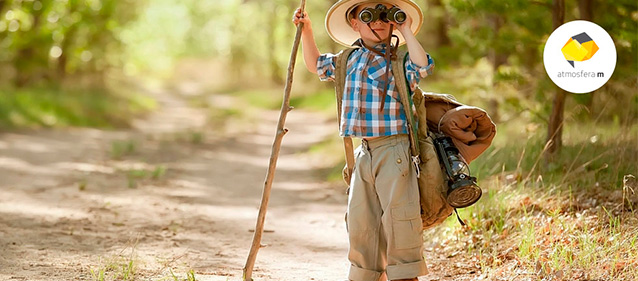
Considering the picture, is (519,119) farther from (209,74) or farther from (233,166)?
(209,74)

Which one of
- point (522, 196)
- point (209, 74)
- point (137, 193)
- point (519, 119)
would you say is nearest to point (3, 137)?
point (137, 193)

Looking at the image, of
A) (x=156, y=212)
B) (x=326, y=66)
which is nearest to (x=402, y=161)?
(x=326, y=66)

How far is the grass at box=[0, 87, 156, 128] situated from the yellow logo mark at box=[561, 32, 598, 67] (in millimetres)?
10344

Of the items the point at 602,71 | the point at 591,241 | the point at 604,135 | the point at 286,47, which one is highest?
the point at 286,47

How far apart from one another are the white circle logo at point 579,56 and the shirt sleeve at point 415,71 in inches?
121

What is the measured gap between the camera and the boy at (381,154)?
3.79 metres

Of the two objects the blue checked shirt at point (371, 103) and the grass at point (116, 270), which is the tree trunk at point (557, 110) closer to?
the blue checked shirt at point (371, 103)

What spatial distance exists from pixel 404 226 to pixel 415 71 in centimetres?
84

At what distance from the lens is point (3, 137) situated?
11656mm

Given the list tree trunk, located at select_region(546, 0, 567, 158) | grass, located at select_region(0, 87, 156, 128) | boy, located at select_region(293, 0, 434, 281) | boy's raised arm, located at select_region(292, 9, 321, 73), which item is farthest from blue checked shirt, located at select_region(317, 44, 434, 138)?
grass, located at select_region(0, 87, 156, 128)

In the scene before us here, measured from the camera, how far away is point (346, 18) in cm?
420

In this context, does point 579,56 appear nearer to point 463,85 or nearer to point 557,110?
point 557,110

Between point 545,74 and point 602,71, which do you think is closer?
point 602,71

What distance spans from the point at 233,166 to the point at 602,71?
5.97m
